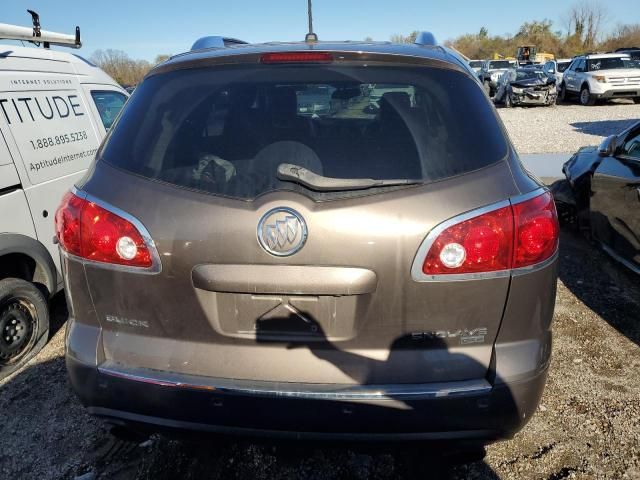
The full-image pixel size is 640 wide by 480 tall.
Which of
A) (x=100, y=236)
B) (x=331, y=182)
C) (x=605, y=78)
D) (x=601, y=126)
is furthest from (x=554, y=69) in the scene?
(x=100, y=236)

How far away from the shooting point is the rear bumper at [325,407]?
1659mm

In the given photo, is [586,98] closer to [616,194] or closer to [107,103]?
[616,194]

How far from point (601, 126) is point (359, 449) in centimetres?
1586

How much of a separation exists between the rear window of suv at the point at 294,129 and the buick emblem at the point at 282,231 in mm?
101

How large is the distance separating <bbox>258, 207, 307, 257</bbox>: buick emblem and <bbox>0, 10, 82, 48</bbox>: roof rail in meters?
3.20

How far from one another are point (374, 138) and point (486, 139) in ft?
1.33

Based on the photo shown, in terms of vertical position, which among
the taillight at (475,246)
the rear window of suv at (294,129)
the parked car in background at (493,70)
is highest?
the rear window of suv at (294,129)

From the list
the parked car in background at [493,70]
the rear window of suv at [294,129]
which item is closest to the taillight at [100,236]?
the rear window of suv at [294,129]

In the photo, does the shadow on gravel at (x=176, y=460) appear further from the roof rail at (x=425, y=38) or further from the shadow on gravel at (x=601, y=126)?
the shadow on gravel at (x=601, y=126)

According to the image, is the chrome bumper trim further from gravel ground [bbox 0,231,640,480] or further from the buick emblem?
the buick emblem

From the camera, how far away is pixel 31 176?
11.4 feet

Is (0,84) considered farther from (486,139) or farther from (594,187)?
(594,187)

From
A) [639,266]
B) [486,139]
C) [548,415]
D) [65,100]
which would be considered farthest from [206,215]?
[639,266]

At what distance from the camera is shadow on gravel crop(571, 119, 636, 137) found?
Result: 13.5m
